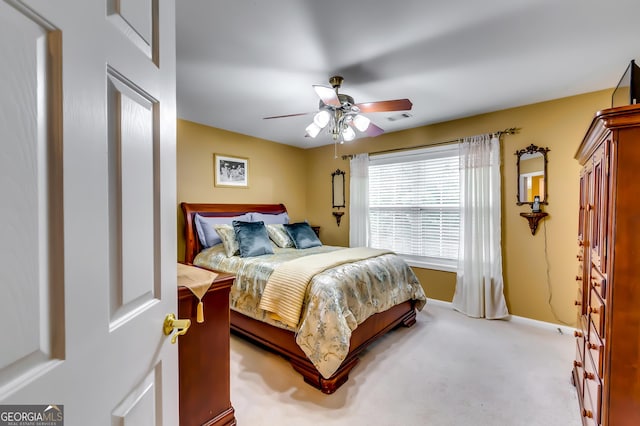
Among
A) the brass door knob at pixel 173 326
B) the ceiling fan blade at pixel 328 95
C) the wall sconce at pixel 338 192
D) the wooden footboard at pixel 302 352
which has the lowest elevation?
the wooden footboard at pixel 302 352

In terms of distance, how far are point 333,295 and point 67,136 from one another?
1.90 meters

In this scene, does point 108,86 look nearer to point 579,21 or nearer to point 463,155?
point 579,21

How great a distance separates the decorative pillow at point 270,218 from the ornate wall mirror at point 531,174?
126 inches

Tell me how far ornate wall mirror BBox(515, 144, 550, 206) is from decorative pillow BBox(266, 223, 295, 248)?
285cm

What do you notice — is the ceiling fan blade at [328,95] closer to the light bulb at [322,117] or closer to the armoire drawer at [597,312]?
the light bulb at [322,117]

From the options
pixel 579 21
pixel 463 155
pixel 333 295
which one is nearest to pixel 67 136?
pixel 333 295

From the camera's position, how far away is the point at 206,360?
148 cm

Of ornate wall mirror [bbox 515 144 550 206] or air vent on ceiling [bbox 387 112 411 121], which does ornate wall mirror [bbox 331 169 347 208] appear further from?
ornate wall mirror [bbox 515 144 550 206]

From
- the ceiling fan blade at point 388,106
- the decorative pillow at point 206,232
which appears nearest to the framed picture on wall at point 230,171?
the decorative pillow at point 206,232

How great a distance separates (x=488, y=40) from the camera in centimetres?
193

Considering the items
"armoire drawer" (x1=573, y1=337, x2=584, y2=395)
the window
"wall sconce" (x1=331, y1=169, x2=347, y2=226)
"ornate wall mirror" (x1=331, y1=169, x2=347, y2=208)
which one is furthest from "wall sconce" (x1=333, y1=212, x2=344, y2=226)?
"armoire drawer" (x1=573, y1=337, x2=584, y2=395)

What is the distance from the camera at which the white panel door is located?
0.41 m

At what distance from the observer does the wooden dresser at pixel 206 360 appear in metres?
1.37

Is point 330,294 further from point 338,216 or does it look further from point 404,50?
point 338,216
